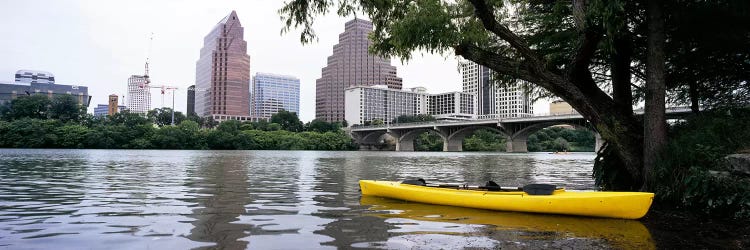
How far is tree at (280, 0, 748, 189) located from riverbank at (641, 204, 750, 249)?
1.39 metres

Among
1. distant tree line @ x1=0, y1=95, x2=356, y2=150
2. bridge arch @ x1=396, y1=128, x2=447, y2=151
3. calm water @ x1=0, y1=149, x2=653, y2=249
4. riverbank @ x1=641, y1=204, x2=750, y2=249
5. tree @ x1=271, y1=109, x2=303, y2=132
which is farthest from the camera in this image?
tree @ x1=271, y1=109, x2=303, y2=132

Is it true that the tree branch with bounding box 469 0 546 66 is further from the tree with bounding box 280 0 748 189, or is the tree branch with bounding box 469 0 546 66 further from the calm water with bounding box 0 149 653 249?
the calm water with bounding box 0 149 653 249

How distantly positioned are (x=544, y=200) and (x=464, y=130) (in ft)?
273

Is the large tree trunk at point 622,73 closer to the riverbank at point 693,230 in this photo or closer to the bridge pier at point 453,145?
the riverbank at point 693,230

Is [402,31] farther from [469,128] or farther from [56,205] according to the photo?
[469,128]

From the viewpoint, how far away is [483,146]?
354 feet

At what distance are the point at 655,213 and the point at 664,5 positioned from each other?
15.7 feet

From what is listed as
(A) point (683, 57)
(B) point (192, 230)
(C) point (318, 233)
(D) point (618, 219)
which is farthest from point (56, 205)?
(A) point (683, 57)

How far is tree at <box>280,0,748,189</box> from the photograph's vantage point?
36.2 feet

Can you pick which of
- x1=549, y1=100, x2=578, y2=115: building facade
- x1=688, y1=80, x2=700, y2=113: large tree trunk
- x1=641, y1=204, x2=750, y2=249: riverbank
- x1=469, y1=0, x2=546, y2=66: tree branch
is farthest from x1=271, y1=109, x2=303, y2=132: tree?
x1=641, y1=204, x2=750, y2=249: riverbank

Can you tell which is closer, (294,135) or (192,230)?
(192,230)

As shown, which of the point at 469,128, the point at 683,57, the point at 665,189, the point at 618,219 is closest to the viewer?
the point at 618,219

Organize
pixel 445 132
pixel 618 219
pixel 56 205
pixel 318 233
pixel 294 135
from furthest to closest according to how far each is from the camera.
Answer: pixel 294 135 < pixel 445 132 < pixel 56 205 < pixel 618 219 < pixel 318 233

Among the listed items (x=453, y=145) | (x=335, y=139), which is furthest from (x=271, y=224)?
(x=335, y=139)
